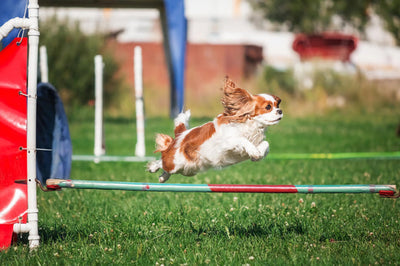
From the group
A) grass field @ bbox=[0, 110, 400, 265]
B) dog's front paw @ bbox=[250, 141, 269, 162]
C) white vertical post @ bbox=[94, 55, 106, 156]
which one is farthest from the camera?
white vertical post @ bbox=[94, 55, 106, 156]

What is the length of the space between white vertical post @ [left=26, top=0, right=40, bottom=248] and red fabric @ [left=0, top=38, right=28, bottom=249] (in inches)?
3.0

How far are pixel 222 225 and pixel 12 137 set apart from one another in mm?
1624

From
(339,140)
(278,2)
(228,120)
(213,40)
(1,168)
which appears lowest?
(339,140)

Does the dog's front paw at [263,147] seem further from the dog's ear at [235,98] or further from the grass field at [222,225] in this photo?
the grass field at [222,225]

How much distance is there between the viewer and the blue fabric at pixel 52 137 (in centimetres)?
538

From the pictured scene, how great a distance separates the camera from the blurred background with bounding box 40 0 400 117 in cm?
1590

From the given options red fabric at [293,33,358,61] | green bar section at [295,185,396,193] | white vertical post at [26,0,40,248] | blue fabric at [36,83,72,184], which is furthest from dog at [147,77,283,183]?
red fabric at [293,33,358,61]

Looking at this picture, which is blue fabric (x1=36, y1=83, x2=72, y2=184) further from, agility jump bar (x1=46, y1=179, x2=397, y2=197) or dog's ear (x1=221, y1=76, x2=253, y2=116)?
dog's ear (x1=221, y1=76, x2=253, y2=116)

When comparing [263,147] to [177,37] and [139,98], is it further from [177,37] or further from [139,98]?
[177,37]

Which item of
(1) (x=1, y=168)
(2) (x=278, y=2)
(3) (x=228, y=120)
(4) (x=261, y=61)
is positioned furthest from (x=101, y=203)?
(2) (x=278, y=2)

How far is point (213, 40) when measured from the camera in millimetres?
23781

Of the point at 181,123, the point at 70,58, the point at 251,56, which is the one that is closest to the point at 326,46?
the point at 251,56

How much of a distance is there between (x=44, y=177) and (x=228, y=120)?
2858 millimetres

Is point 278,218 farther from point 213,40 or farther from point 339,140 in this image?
point 213,40
